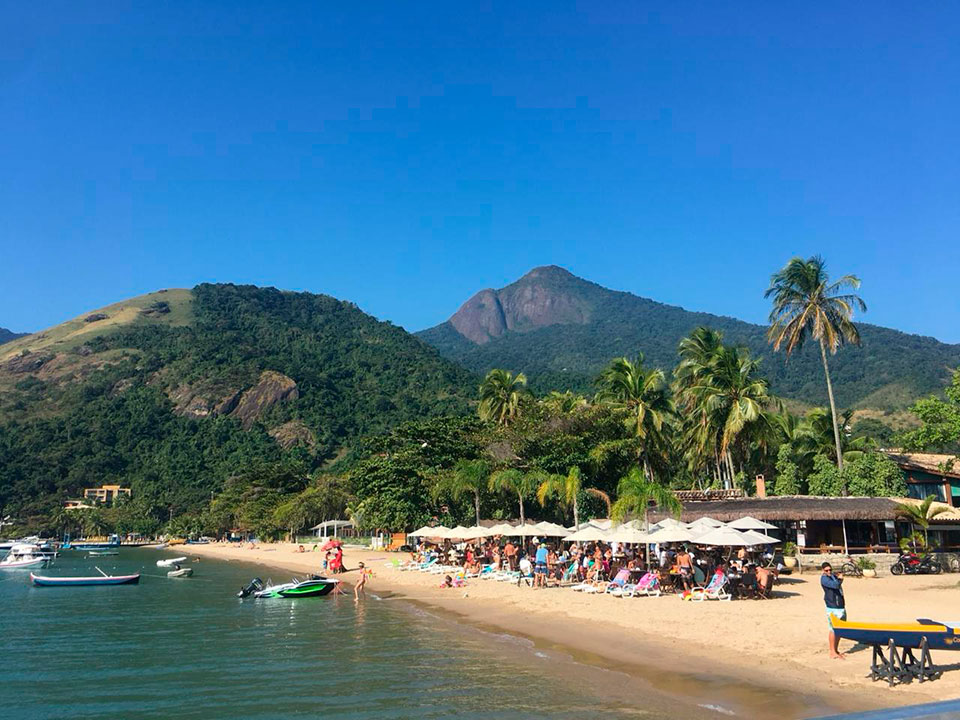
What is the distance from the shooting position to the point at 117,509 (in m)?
113

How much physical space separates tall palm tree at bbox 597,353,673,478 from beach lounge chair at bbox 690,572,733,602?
62.1 feet

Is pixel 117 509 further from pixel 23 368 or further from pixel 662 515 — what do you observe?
pixel 662 515

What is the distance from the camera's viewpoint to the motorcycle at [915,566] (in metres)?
24.7

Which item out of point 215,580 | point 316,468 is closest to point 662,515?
point 215,580

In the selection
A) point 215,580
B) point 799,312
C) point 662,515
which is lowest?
point 215,580

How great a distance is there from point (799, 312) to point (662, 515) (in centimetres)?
1402

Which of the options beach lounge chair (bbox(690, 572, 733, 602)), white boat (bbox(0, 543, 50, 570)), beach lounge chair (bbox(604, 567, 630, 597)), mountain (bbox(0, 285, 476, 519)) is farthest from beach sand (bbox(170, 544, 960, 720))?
mountain (bbox(0, 285, 476, 519))

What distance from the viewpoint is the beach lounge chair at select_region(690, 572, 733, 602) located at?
1861 centimetres

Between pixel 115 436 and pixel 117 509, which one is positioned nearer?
pixel 117 509

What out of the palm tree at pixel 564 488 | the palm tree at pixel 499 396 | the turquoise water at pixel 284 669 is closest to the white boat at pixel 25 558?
the palm tree at pixel 499 396

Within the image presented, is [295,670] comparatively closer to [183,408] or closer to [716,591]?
[716,591]

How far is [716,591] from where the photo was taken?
1859 cm

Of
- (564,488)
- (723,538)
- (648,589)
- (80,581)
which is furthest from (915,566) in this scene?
(80,581)

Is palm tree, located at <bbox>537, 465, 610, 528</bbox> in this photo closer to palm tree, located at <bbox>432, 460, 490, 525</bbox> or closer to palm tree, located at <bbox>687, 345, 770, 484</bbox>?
palm tree, located at <bbox>432, 460, 490, 525</bbox>
